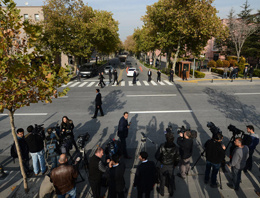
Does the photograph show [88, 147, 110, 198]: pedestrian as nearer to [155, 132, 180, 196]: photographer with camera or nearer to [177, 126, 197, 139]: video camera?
[155, 132, 180, 196]: photographer with camera

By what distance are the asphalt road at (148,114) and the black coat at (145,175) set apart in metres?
1.96

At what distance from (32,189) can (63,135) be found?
6.15ft

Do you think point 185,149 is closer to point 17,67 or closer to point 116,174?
point 116,174

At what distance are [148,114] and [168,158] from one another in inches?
247

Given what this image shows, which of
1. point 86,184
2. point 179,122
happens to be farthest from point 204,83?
point 86,184

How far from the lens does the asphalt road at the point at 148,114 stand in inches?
311

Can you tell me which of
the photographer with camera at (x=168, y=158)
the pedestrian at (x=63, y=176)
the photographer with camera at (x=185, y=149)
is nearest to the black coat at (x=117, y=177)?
the pedestrian at (x=63, y=176)

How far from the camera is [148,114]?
1068 centimetres

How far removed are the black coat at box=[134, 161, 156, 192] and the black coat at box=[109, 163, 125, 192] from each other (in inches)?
14.6

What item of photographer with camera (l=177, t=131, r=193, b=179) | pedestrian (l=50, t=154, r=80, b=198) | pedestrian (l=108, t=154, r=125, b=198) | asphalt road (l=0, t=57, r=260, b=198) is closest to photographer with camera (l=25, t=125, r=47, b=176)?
asphalt road (l=0, t=57, r=260, b=198)

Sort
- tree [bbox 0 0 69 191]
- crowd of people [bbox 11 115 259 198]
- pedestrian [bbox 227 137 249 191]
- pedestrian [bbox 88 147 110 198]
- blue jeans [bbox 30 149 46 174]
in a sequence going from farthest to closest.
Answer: blue jeans [bbox 30 149 46 174] < pedestrian [bbox 227 137 249 191] < pedestrian [bbox 88 147 110 198] < crowd of people [bbox 11 115 259 198] < tree [bbox 0 0 69 191]

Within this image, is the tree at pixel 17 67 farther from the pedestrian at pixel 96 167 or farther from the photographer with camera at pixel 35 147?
the pedestrian at pixel 96 167

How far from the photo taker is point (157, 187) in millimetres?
4840

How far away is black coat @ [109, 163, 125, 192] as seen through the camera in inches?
152
